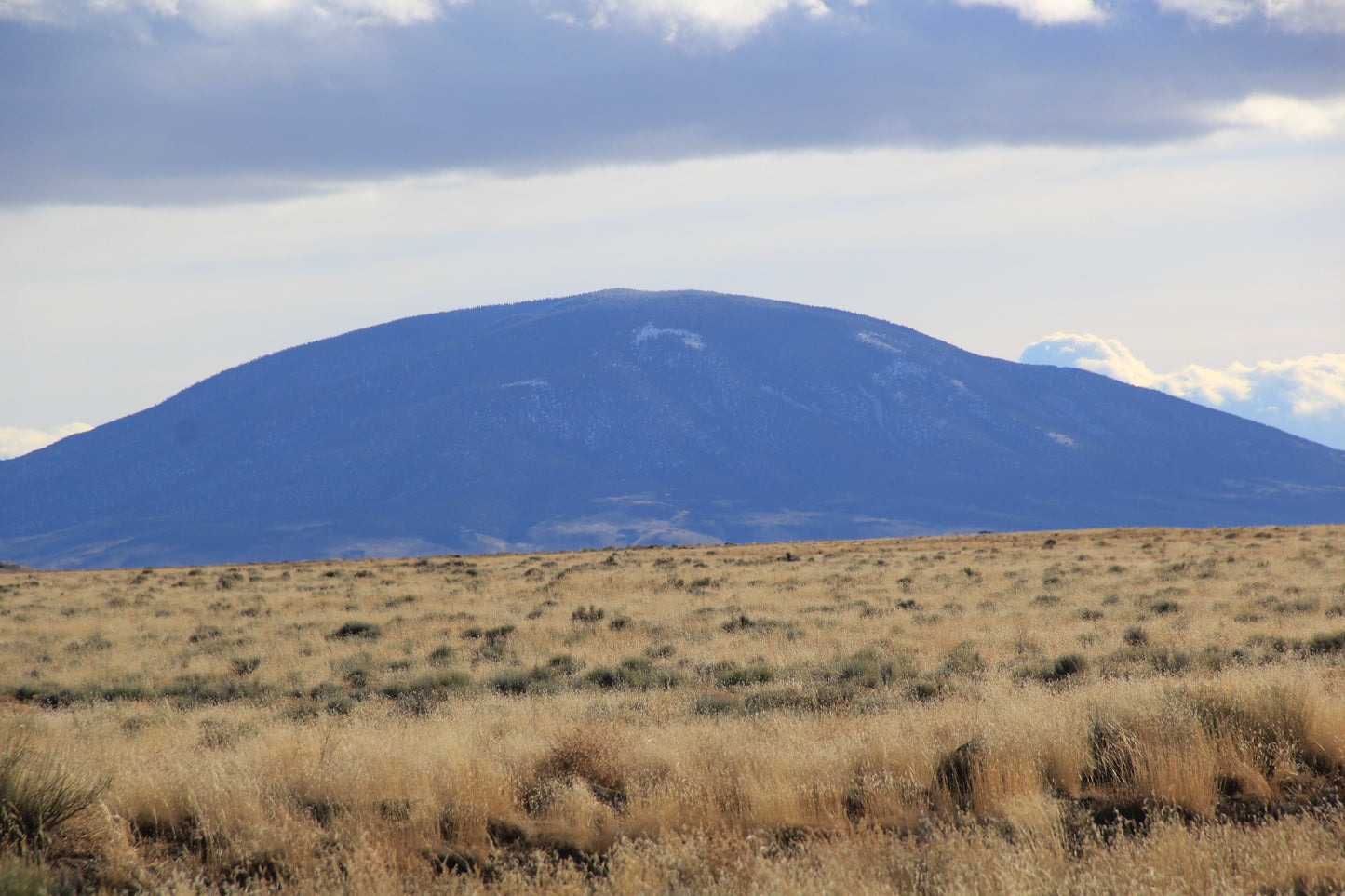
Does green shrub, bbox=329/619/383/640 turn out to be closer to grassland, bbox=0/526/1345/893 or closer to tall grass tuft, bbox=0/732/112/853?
grassland, bbox=0/526/1345/893

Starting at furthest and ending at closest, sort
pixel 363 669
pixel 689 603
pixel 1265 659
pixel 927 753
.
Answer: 1. pixel 689 603
2. pixel 363 669
3. pixel 1265 659
4. pixel 927 753

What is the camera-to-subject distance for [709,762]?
28.1ft

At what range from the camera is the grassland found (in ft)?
21.5

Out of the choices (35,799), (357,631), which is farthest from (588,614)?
(35,799)

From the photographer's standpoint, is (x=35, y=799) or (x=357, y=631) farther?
(x=357, y=631)

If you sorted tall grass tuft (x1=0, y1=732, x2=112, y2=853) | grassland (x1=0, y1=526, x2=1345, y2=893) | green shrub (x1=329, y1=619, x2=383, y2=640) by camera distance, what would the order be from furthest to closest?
green shrub (x1=329, y1=619, x2=383, y2=640)
tall grass tuft (x1=0, y1=732, x2=112, y2=853)
grassland (x1=0, y1=526, x2=1345, y2=893)

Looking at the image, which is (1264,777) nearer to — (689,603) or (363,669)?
(363,669)

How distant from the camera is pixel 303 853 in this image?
278 inches

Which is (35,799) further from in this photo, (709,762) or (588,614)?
(588,614)

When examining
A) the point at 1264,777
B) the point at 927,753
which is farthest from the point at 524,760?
the point at 1264,777

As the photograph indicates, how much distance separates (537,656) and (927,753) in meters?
11.4

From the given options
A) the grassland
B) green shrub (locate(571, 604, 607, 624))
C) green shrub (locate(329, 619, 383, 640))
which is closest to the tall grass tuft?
the grassland

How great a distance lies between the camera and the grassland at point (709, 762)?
6.55 meters

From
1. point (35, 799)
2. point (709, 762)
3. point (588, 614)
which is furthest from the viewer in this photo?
point (588, 614)
